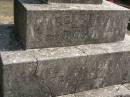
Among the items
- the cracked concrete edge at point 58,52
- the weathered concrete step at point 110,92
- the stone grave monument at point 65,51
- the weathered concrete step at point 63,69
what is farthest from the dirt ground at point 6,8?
the weathered concrete step at point 110,92

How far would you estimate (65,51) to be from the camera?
310 centimetres

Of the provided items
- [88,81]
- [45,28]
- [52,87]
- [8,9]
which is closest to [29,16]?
[45,28]

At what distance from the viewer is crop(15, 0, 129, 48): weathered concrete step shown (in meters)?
2.92

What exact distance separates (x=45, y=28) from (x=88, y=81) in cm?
97

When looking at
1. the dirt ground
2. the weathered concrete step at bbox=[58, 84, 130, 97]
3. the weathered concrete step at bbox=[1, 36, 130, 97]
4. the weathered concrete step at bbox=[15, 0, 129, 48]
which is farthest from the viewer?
the dirt ground

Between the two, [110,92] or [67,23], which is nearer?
[67,23]

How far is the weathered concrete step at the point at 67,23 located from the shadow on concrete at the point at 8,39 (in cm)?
12

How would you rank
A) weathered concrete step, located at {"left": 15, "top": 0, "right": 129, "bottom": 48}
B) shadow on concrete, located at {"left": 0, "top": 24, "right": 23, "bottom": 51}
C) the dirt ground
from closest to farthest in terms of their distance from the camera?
weathered concrete step, located at {"left": 15, "top": 0, "right": 129, "bottom": 48}
shadow on concrete, located at {"left": 0, "top": 24, "right": 23, "bottom": 51}
the dirt ground

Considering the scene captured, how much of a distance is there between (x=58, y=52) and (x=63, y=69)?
0.76 feet

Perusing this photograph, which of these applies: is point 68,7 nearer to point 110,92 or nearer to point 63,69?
point 63,69

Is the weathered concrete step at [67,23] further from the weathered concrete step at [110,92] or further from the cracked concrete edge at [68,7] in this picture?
the weathered concrete step at [110,92]

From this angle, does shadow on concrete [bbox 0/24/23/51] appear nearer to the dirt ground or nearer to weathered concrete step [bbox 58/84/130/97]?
weathered concrete step [bbox 58/84/130/97]

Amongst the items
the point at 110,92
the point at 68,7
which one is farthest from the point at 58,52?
the point at 110,92

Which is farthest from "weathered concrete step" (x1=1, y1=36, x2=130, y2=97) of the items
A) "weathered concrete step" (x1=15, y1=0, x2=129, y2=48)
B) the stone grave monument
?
"weathered concrete step" (x1=15, y1=0, x2=129, y2=48)
